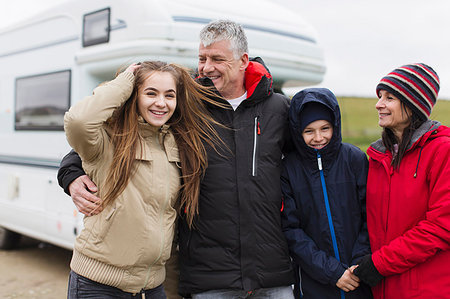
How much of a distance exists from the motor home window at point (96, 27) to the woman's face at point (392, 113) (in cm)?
280

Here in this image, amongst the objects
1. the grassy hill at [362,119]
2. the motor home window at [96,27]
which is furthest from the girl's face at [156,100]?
the grassy hill at [362,119]

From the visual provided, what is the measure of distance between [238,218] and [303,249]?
34cm

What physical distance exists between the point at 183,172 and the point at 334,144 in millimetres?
743

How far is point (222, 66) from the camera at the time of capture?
7.64ft

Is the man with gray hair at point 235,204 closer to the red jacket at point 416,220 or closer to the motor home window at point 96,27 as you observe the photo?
the red jacket at point 416,220

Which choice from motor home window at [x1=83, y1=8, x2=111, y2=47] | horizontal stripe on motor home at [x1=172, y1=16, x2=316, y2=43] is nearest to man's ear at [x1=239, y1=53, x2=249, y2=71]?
horizontal stripe on motor home at [x1=172, y1=16, x2=316, y2=43]

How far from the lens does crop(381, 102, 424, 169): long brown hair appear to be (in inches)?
80.9

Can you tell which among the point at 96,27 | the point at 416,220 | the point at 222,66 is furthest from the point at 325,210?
the point at 96,27

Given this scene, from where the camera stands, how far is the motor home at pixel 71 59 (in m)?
3.91

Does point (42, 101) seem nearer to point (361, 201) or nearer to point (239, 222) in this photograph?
point (239, 222)

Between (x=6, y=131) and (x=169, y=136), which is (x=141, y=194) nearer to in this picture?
(x=169, y=136)

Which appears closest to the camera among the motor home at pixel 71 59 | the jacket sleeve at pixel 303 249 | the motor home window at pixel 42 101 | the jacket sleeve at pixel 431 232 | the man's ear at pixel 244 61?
the jacket sleeve at pixel 431 232

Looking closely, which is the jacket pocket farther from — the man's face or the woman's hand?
the woman's hand

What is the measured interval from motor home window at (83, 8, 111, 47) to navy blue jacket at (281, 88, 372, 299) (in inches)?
100
